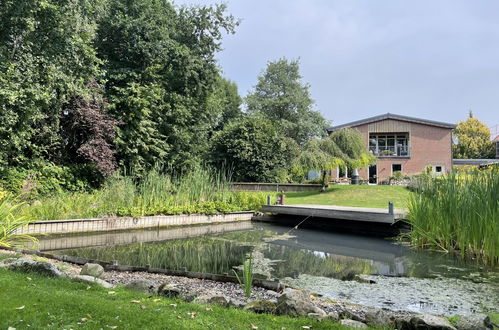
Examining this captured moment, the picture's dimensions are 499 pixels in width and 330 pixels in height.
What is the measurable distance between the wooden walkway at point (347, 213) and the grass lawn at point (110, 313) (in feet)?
27.4

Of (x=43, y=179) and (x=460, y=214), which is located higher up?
(x=43, y=179)

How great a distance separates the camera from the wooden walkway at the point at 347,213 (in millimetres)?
10848

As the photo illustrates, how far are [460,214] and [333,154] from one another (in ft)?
43.0

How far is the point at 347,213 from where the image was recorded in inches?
466

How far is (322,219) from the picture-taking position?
13.5 metres

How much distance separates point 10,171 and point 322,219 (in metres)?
10.4

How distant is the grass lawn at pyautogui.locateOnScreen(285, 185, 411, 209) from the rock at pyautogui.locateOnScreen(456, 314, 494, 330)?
12.2m

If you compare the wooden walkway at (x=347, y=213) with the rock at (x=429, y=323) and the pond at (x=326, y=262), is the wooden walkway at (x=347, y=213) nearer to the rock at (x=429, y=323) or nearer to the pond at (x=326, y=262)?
the pond at (x=326, y=262)

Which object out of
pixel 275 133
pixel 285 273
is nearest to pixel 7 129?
pixel 285 273

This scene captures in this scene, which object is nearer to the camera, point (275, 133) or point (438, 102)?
point (275, 133)

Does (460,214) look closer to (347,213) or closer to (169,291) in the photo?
(347,213)

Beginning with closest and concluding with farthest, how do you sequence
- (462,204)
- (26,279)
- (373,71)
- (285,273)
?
(26,279), (285,273), (462,204), (373,71)

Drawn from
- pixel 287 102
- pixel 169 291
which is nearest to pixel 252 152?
pixel 287 102

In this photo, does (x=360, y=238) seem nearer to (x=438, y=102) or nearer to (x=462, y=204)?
(x=462, y=204)
